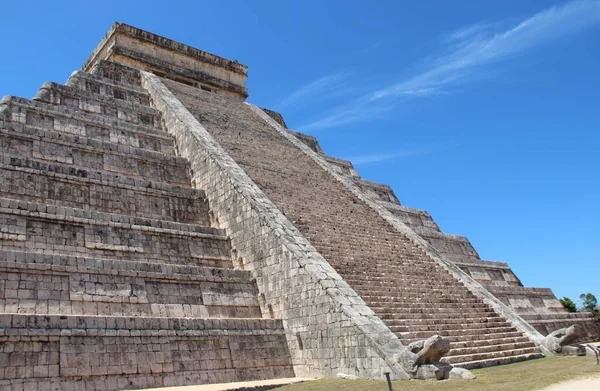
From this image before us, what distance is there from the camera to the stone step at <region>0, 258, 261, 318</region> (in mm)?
8359

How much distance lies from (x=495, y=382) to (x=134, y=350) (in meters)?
5.45

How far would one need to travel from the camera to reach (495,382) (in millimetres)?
7344

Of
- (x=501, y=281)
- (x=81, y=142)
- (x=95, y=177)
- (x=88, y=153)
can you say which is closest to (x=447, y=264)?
(x=501, y=281)

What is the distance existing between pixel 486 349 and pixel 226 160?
7.65m

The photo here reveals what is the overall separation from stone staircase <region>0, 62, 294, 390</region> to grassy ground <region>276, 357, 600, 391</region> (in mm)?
1853

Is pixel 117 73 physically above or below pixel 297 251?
above

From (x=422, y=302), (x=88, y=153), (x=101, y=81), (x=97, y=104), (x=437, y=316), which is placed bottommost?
(x=437, y=316)

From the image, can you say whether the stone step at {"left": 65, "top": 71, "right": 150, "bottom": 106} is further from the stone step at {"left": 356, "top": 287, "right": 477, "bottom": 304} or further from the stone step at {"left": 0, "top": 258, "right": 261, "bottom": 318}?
the stone step at {"left": 356, "top": 287, "right": 477, "bottom": 304}

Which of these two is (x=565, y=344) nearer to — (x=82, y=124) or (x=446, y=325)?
(x=446, y=325)

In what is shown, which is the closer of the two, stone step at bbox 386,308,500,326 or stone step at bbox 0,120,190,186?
stone step at bbox 386,308,500,326

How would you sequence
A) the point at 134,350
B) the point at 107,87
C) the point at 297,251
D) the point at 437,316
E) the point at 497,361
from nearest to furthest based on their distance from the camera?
the point at 134,350
the point at 497,361
the point at 297,251
the point at 437,316
the point at 107,87

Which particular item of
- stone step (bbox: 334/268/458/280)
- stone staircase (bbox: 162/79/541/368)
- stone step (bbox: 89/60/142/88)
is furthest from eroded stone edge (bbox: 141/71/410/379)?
stone step (bbox: 89/60/142/88)

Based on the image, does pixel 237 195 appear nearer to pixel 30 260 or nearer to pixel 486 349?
pixel 30 260

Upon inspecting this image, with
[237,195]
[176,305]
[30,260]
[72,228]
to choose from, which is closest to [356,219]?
[237,195]
